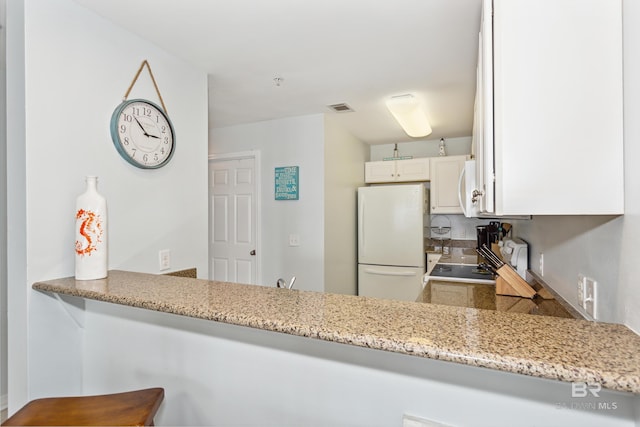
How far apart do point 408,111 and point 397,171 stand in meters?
1.49

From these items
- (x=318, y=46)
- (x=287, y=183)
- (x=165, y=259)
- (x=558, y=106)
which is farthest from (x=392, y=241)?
(x=558, y=106)

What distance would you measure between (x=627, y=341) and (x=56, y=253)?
6.48ft

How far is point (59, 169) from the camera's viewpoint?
148cm

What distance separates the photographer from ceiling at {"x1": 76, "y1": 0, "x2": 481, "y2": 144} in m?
1.59

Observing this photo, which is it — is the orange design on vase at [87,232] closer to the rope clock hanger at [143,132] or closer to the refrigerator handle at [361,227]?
the rope clock hanger at [143,132]

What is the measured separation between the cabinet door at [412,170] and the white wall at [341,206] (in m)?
0.49

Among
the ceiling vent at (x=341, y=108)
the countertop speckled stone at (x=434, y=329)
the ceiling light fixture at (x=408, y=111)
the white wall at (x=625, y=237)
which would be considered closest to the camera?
the countertop speckled stone at (x=434, y=329)

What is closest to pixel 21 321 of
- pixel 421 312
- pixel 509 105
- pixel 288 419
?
pixel 288 419

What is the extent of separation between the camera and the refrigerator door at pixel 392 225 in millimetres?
3779

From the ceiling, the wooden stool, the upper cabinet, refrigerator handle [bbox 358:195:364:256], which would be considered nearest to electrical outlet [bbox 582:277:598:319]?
the upper cabinet

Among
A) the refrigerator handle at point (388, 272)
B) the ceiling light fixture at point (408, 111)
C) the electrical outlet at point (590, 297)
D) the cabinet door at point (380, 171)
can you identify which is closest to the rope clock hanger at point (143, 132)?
the ceiling light fixture at point (408, 111)

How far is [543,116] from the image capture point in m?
0.94

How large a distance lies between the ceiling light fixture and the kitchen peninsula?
2.12 m

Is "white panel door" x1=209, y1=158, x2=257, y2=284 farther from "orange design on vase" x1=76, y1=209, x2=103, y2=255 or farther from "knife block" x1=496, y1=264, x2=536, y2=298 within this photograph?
"knife block" x1=496, y1=264, x2=536, y2=298
